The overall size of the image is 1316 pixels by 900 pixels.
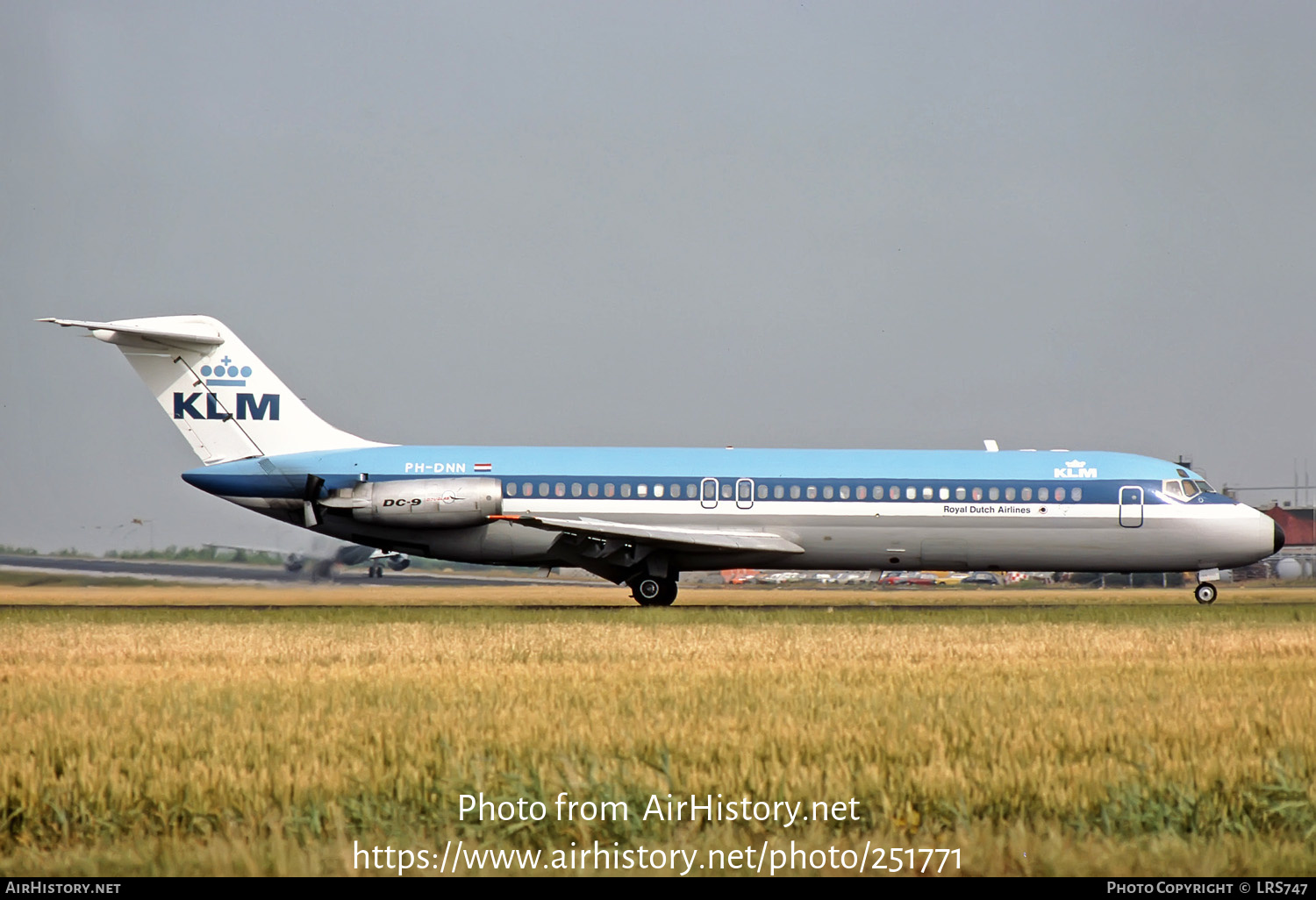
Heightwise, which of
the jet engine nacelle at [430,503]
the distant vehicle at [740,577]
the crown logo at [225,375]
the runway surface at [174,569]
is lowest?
the distant vehicle at [740,577]

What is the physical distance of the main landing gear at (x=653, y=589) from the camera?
33562mm

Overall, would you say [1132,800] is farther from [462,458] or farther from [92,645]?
Answer: [462,458]

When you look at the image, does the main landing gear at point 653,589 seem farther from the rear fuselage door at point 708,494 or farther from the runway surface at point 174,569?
the runway surface at point 174,569

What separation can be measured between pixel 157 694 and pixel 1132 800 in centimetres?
938

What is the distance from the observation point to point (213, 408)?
110ft

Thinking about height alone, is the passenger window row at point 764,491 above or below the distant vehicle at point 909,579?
above

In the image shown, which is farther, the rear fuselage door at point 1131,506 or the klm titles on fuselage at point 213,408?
the klm titles on fuselage at point 213,408

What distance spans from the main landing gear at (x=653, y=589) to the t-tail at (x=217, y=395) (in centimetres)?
727

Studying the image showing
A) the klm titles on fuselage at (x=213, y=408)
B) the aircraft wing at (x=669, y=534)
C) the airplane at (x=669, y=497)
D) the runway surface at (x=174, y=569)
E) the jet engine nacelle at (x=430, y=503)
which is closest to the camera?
the aircraft wing at (x=669, y=534)

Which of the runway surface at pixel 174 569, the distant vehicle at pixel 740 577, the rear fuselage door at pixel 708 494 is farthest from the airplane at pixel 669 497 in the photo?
the distant vehicle at pixel 740 577

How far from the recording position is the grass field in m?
8.08

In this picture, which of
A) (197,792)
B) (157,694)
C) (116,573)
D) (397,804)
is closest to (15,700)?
(157,694)

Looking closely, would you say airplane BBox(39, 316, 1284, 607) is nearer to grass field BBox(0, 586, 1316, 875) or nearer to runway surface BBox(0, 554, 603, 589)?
runway surface BBox(0, 554, 603, 589)

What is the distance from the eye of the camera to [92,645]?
20266mm
